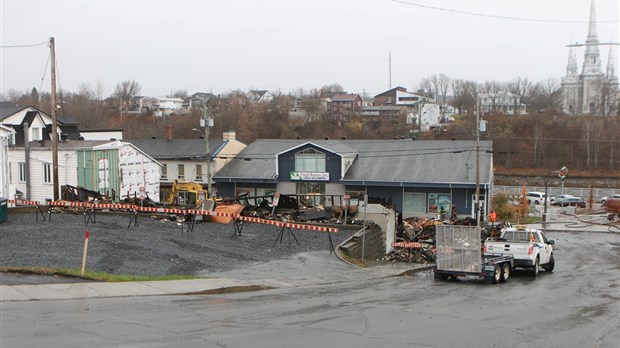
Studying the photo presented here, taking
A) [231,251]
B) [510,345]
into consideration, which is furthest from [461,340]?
[231,251]

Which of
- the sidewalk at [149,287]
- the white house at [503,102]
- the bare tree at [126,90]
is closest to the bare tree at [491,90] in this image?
the white house at [503,102]

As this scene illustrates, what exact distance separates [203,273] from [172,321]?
824 cm

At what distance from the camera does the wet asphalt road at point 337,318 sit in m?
11.8

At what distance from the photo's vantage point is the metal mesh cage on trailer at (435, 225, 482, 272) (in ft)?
73.5

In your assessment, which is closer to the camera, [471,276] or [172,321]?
[172,321]

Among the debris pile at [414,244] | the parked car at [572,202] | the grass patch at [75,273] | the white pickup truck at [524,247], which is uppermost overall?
the grass patch at [75,273]

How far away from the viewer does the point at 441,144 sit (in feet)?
197

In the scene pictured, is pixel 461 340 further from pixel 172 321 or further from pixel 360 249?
pixel 360 249

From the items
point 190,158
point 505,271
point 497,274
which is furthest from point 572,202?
point 497,274

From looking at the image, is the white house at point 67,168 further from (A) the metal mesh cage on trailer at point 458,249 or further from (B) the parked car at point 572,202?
(B) the parked car at point 572,202

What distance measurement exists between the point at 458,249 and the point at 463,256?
0.33 metres

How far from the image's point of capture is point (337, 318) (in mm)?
14312

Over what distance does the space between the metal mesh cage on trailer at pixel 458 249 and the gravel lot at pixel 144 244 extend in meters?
6.37

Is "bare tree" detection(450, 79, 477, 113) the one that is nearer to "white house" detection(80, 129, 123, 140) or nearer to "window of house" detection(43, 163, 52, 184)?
"white house" detection(80, 129, 123, 140)
